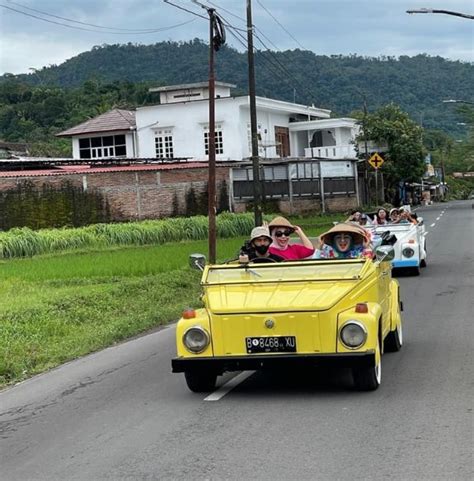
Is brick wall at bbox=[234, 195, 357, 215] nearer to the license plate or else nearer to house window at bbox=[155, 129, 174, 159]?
house window at bbox=[155, 129, 174, 159]

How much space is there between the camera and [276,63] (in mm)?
54812

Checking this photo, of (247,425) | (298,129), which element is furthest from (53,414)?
(298,129)

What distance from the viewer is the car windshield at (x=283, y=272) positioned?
363 inches

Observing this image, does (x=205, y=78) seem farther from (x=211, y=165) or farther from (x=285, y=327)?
(x=285, y=327)

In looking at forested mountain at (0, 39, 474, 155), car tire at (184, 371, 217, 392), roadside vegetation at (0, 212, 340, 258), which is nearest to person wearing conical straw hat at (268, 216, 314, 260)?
car tire at (184, 371, 217, 392)

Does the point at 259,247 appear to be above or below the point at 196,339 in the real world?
above

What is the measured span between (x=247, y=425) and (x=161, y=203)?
41133 millimetres

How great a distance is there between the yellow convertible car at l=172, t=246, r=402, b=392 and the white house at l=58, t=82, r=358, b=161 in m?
54.0

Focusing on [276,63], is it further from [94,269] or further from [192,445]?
[192,445]

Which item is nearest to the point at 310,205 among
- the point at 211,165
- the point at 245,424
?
the point at 211,165

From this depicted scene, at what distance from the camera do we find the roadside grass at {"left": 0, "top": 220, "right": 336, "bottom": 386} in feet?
41.9

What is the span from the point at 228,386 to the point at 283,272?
1.33 m

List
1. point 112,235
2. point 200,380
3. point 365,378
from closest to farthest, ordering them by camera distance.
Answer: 1. point 365,378
2. point 200,380
3. point 112,235

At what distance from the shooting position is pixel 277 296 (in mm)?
8758
